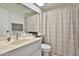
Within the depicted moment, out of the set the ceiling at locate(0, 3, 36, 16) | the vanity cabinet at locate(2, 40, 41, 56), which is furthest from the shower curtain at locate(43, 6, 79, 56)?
the ceiling at locate(0, 3, 36, 16)

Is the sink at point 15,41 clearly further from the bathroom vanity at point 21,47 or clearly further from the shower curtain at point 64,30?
the shower curtain at point 64,30

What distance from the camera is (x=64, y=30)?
2.24 meters

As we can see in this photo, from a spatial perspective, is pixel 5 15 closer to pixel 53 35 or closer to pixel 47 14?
pixel 47 14

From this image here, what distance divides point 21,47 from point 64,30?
116 cm

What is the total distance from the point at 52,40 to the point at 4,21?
3.50 ft

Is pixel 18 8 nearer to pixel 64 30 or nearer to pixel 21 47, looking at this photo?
pixel 21 47

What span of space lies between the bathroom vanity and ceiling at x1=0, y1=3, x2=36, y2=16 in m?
0.49

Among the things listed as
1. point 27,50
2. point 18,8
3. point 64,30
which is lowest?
point 27,50

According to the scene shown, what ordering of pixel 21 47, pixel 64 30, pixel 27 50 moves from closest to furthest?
pixel 21 47 < pixel 27 50 < pixel 64 30

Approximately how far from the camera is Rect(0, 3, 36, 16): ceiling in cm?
158

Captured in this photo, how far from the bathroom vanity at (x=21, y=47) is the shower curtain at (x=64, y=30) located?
30cm

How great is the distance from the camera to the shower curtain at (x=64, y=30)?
2098mm

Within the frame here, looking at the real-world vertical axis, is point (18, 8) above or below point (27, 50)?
above

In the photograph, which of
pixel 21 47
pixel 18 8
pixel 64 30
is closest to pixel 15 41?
pixel 21 47
